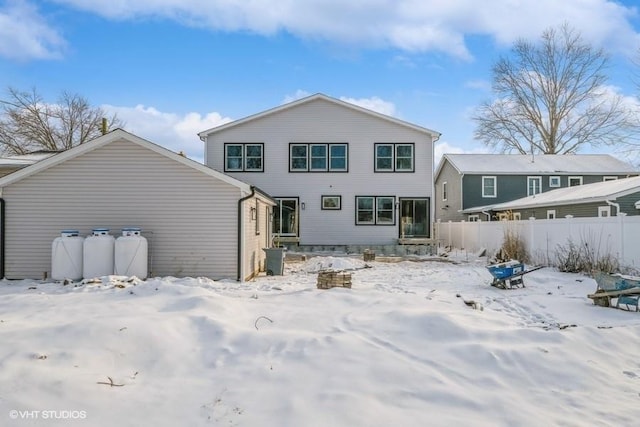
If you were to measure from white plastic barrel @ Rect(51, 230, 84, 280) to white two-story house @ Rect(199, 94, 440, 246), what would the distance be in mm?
11548

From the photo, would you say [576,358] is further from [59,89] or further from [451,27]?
[59,89]

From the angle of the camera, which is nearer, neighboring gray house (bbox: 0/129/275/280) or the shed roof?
the shed roof

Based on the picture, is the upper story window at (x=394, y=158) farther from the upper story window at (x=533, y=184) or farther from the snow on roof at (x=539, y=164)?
the upper story window at (x=533, y=184)

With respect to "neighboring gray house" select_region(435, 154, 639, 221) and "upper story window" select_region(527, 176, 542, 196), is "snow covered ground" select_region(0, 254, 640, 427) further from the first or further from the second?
"upper story window" select_region(527, 176, 542, 196)

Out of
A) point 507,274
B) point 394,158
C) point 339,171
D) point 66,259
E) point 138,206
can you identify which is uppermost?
point 394,158

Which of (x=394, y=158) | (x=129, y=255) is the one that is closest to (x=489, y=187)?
(x=394, y=158)

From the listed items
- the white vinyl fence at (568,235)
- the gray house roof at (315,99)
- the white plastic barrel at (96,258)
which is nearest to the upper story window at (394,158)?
the gray house roof at (315,99)

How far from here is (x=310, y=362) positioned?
4.71 metres

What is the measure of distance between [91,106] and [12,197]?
97.7 feet

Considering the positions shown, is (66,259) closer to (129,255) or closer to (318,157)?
(129,255)

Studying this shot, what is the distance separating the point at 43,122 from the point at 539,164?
36404 mm

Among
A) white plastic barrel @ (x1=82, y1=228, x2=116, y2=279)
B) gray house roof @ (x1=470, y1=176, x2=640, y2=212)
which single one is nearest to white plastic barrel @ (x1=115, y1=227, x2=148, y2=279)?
white plastic barrel @ (x1=82, y1=228, x2=116, y2=279)

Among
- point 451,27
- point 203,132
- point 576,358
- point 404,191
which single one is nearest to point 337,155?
point 404,191

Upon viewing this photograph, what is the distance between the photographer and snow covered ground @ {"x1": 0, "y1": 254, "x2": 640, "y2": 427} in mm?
3684
